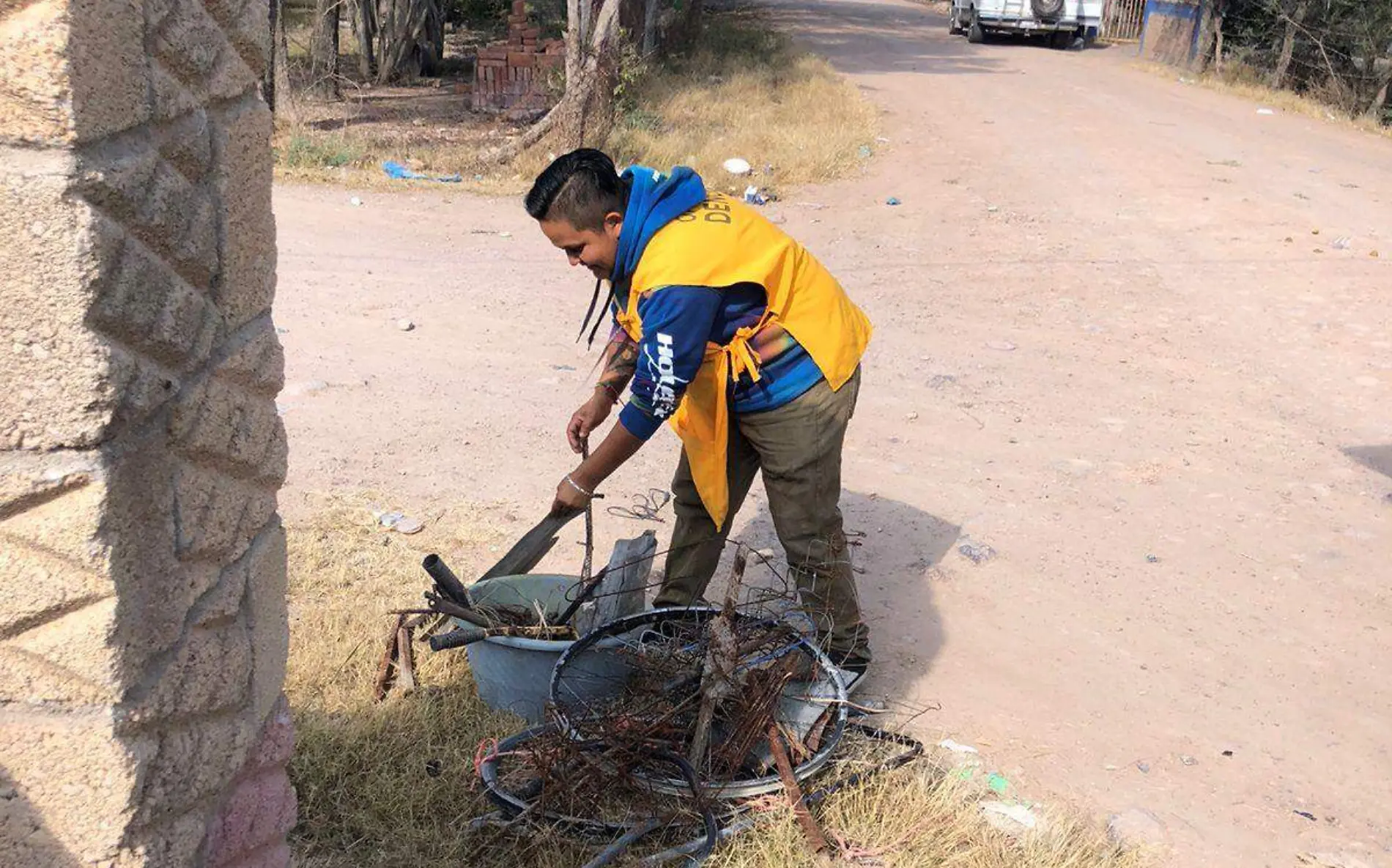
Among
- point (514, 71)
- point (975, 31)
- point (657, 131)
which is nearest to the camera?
point (657, 131)


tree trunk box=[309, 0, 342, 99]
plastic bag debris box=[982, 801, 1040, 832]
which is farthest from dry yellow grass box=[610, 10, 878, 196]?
plastic bag debris box=[982, 801, 1040, 832]

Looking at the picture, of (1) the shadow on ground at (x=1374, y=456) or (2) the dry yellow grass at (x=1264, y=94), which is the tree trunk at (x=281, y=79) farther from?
(2) the dry yellow grass at (x=1264, y=94)

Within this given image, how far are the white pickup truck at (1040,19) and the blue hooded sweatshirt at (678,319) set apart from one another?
21.7m

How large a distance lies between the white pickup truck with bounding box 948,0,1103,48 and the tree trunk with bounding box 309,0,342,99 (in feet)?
42.7

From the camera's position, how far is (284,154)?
416 inches

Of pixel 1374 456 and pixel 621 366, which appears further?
pixel 1374 456

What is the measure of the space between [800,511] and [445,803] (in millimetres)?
1227

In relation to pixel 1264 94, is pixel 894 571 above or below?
below

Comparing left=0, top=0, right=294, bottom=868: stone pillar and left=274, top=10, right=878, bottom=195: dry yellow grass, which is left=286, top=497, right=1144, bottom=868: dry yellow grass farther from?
left=274, top=10, right=878, bottom=195: dry yellow grass

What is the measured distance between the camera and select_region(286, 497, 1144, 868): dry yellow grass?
291 centimetres

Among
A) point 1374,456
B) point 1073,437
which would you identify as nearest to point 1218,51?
point 1374,456

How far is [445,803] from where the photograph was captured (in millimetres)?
3088

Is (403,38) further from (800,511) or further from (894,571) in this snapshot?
(800,511)

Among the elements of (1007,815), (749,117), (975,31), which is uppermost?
(975,31)
